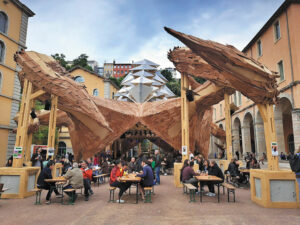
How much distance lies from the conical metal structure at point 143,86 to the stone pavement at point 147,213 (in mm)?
13524

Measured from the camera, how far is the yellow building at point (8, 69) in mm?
17250

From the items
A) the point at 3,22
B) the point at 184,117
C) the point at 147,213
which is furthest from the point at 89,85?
the point at 147,213

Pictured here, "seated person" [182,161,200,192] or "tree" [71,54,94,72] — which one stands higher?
"tree" [71,54,94,72]

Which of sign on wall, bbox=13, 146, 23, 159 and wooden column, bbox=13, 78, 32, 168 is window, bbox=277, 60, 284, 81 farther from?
sign on wall, bbox=13, 146, 23, 159

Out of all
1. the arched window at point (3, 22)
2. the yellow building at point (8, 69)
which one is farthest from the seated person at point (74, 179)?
the arched window at point (3, 22)

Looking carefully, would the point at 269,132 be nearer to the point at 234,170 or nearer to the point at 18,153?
the point at 234,170

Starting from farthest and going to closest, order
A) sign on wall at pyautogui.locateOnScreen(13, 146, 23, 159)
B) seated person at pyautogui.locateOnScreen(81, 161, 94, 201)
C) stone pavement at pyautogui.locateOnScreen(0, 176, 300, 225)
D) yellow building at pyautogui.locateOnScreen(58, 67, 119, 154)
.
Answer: yellow building at pyautogui.locateOnScreen(58, 67, 119, 154), sign on wall at pyautogui.locateOnScreen(13, 146, 23, 159), seated person at pyautogui.locateOnScreen(81, 161, 94, 201), stone pavement at pyautogui.locateOnScreen(0, 176, 300, 225)

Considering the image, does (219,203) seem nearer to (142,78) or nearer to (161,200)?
(161,200)

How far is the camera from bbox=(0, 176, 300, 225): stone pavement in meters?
4.74

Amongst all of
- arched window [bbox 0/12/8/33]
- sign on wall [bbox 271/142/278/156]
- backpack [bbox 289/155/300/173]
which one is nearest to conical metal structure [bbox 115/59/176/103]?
arched window [bbox 0/12/8/33]

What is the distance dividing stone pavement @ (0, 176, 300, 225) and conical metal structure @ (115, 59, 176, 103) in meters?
13.5

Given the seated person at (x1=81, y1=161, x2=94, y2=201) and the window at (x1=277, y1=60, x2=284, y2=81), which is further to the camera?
the window at (x1=277, y1=60, x2=284, y2=81)

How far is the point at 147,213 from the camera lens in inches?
211

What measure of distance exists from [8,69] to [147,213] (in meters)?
17.9
